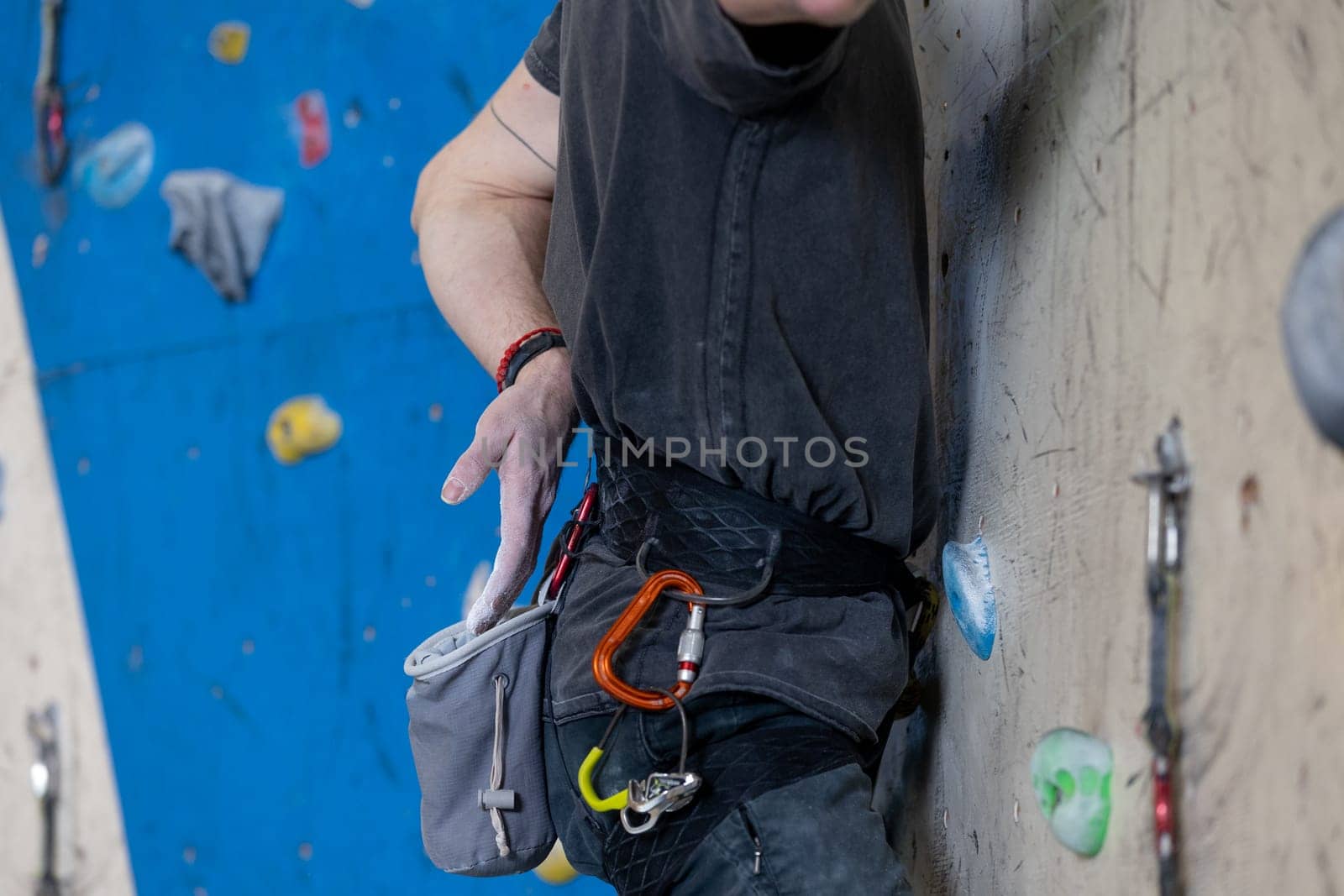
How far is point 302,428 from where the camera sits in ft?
5.31

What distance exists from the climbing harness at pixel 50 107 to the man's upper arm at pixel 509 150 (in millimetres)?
1038

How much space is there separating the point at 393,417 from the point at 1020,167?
1.04 metres

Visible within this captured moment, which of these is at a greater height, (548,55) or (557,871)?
(548,55)

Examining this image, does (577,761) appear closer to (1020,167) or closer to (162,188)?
(1020,167)

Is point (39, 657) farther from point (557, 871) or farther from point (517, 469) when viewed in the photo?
point (517, 469)

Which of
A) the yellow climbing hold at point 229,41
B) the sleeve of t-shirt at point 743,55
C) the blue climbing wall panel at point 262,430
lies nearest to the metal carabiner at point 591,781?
the sleeve of t-shirt at point 743,55

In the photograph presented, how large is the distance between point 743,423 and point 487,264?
366mm

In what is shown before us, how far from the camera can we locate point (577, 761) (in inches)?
30.1

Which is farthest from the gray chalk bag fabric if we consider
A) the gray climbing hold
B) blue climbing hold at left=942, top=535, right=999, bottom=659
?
the gray climbing hold

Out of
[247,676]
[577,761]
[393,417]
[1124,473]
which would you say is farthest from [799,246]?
[247,676]

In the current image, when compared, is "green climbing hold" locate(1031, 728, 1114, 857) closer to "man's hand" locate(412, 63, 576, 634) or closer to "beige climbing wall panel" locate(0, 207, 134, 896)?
"man's hand" locate(412, 63, 576, 634)

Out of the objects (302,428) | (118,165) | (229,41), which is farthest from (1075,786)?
(118,165)

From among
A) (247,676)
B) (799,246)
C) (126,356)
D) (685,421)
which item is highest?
(799,246)

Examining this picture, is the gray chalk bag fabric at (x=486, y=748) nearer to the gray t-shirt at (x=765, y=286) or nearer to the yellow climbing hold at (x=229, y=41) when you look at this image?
the gray t-shirt at (x=765, y=286)
